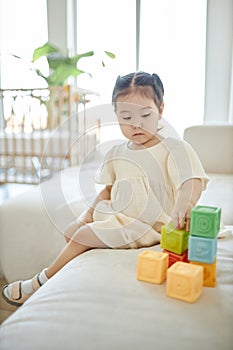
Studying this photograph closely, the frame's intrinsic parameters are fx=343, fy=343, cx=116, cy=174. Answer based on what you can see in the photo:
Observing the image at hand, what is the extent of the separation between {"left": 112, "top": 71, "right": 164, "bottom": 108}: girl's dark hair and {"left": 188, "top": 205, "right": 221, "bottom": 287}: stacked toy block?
0.27 metres

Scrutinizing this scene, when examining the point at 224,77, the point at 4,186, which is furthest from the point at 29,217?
the point at 4,186

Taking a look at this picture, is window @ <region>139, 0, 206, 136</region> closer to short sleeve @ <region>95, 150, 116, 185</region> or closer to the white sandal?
short sleeve @ <region>95, 150, 116, 185</region>

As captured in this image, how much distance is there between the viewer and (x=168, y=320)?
1.25ft

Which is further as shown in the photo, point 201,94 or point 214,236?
point 201,94

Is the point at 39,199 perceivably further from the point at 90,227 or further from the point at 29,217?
the point at 90,227

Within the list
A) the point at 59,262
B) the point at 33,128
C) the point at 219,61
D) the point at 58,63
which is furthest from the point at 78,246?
the point at 58,63

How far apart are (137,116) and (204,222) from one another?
265 mm

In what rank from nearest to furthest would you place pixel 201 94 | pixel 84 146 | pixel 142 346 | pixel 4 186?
pixel 142 346 < pixel 201 94 < pixel 84 146 < pixel 4 186

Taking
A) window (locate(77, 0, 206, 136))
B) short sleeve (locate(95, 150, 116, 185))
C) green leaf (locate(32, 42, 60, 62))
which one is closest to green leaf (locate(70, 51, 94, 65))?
green leaf (locate(32, 42, 60, 62))

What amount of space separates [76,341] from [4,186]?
1.90 meters

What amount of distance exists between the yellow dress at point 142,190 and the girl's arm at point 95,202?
0.06 feet

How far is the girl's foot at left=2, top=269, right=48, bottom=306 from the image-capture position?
682 millimetres

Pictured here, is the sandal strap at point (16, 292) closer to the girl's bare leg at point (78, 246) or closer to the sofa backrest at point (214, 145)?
the girl's bare leg at point (78, 246)

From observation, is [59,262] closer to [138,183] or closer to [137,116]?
[138,183]
